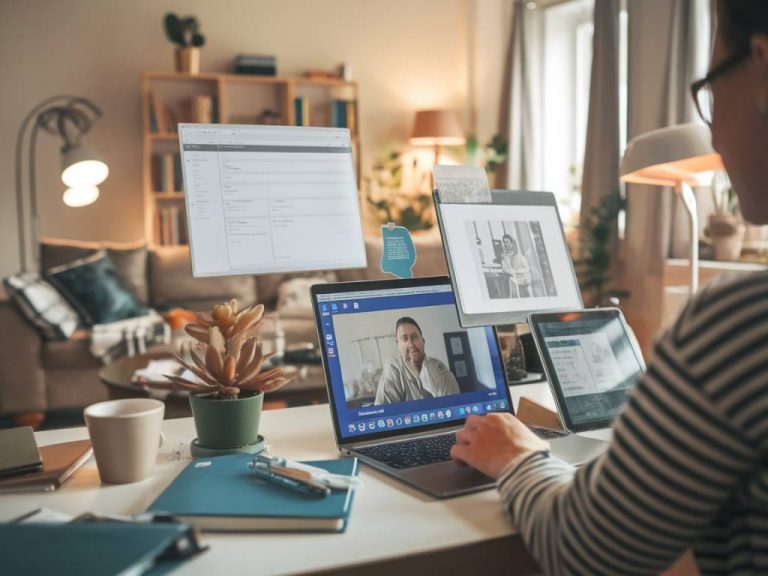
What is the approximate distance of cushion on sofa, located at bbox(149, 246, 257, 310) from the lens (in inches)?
180

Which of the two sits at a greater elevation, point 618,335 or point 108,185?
point 108,185

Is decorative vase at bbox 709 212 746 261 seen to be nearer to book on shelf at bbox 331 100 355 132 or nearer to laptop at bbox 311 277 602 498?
book on shelf at bbox 331 100 355 132

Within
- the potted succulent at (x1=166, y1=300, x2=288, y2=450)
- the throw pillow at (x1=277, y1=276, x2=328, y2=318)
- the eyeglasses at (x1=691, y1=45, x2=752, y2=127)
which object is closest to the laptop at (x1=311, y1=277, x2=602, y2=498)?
the potted succulent at (x1=166, y1=300, x2=288, y2=450)

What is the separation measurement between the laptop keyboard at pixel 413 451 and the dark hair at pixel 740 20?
623 mm

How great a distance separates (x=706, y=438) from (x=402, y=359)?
0.61 meters

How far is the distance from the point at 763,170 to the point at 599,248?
3.88 meters

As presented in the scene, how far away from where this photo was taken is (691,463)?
0.62 m

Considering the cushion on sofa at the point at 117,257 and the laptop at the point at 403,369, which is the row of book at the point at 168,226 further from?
the laptop at the point at 403,369

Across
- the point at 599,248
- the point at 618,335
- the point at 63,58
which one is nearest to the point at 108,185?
the point at 63,58

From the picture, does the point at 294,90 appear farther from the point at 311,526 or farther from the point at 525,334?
the point at 311,526

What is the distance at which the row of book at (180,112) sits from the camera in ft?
15.9

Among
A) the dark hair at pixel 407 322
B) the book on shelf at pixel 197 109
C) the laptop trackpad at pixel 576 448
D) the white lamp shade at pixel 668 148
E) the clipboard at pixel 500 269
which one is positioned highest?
the book on shelf at pixel 197 109

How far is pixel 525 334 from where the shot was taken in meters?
1.55

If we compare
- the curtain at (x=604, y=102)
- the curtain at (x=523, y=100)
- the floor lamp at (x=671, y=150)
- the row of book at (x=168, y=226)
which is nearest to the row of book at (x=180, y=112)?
the row of book at (x=168, y=226)
